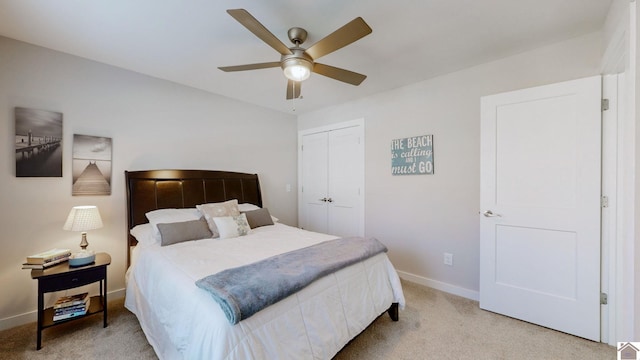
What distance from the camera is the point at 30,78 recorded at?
228 cm

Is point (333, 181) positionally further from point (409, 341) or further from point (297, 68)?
point (409, 341)

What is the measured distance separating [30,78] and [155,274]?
6.92 feet

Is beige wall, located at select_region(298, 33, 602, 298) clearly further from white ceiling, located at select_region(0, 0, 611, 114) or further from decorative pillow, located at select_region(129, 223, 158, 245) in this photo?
decorative pillow, located at select_region(129, 223, 158, 245)

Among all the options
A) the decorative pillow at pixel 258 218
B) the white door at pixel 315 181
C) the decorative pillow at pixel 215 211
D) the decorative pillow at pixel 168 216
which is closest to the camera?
the decorative pillow at pixel 168 216

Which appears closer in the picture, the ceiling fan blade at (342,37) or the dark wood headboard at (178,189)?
the ceiling fan blade at (342,37)

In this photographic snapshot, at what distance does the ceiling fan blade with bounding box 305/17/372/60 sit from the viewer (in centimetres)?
145

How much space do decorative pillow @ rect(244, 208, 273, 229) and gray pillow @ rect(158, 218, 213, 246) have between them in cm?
51

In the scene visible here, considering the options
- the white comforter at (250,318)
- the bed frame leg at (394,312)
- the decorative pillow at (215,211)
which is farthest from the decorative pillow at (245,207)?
the bed frame leg at (394,312)

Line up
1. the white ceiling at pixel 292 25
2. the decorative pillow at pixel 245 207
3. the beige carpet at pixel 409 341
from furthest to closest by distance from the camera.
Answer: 1. the decorative pillow at pixel 245 207
2. the beige carpet at pixel 409 341
3. the white ceiling at pixel 292 25

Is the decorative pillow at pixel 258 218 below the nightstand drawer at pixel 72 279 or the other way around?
the other way around

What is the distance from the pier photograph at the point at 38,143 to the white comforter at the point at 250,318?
111cm

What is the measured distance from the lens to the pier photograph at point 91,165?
2.49 m

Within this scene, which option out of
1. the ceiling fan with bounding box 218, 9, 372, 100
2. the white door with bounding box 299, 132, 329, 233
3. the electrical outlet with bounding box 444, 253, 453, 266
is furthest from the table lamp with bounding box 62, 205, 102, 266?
the electrical outlet with bounding box 444, 253, 453, 266

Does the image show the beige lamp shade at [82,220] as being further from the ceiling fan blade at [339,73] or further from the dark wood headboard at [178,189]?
the ceiling fan blade at [339,73]
